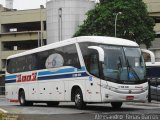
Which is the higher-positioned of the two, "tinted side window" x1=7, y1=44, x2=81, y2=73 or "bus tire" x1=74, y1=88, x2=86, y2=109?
"tinted side window" x1=7, y1=44, x2=81, y2=73

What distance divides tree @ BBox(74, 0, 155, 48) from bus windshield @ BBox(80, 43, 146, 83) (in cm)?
3402

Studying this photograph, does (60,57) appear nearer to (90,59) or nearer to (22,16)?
(90,59)

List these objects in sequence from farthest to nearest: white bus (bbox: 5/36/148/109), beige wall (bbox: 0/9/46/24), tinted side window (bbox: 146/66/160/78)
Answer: beige wall (bbox: 0/9/46/24), tinted side window (bbox: 146/66/160/78), white bus (bbox: 5/36/148/109)

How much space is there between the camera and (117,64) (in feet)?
71.1

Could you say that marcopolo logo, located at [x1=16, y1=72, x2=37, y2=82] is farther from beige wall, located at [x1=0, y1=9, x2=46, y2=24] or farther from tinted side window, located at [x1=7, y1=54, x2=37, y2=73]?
beige wall, located at [x1=0, y1=9, x2=46, y2=24]

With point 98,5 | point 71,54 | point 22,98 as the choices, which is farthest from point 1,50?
point 71,54

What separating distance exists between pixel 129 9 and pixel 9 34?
32.4 meters

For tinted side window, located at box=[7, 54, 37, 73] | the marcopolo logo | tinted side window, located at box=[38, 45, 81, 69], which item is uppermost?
tinted side window, located at box=[38, 45, 81, 69]

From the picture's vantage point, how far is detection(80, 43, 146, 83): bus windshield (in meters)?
21.5

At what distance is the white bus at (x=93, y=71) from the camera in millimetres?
21438

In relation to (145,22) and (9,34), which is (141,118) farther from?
(9,34)

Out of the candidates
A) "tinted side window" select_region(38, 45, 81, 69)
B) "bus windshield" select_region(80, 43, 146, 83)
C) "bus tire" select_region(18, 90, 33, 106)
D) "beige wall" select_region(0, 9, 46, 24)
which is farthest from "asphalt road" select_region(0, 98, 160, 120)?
"beige wall" select_region(0, 9, 46, 24)

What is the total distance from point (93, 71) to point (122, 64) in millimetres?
1283

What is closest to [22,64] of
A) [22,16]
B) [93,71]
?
[93,71]
